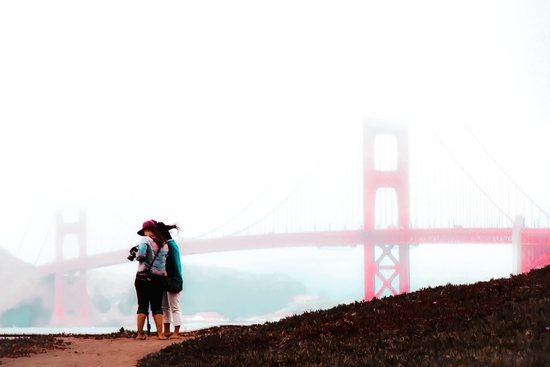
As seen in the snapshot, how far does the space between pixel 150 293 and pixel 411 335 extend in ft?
16.4

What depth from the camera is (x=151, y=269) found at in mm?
11578

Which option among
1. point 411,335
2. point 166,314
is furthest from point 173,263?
point 411,335

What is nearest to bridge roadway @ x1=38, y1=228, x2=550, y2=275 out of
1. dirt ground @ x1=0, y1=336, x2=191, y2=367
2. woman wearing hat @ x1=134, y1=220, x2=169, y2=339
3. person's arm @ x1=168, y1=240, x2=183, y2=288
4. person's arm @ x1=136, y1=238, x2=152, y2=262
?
dirt ground @ x1=0, y1=336, x2=191, y2=367

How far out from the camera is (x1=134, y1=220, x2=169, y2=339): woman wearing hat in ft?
37.8

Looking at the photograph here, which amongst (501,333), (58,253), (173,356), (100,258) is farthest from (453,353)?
(58,253)

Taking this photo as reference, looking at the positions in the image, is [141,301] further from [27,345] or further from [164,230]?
[27,345]

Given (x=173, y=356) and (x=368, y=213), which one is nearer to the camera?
(x=173, y=356)

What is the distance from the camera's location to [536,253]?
121 ft

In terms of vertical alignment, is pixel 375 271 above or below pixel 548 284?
below

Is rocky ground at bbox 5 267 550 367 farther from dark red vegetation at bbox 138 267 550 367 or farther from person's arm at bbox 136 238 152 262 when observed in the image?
person's arm at bbox 136 238 152 262

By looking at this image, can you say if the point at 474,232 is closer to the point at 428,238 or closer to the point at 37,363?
the point at 428,238

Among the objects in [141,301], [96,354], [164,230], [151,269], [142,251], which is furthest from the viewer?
[164,230]

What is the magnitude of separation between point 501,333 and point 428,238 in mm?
32907

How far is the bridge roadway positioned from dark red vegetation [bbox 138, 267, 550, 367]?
85.2ft
